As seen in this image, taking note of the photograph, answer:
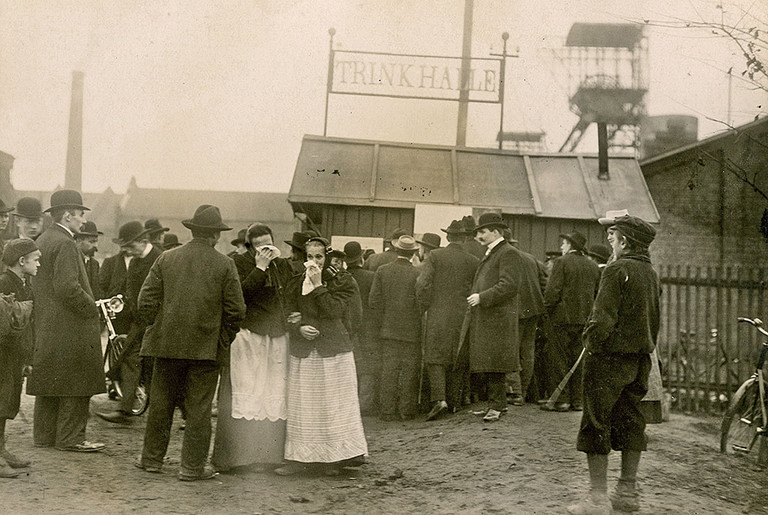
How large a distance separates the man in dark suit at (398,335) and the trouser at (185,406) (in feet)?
10.7

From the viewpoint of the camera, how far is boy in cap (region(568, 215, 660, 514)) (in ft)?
16.6

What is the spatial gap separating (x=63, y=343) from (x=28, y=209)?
6.12 feet

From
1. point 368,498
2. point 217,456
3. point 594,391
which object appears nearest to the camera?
point 594,391

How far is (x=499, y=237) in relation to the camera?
7.75 m

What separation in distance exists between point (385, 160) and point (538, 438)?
7.08 metres

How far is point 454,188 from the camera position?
12.5 metres

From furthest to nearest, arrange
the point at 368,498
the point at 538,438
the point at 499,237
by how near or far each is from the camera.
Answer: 1. the point at 499,237
2. the point at 538,438
3. the point at 368,498

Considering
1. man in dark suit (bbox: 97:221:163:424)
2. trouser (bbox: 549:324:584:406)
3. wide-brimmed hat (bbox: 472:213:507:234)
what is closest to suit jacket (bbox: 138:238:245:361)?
man in dark suit (bbox: 97:221:163:424)

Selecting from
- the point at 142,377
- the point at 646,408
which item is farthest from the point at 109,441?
the point at 646,408

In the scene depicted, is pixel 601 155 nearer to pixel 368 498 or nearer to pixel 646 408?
pixel 646 408

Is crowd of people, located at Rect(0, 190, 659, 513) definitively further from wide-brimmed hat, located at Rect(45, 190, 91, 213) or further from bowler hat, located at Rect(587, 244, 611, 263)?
bowler hat, located at Rect(587, 244, 611, 263)

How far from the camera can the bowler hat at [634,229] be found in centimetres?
525

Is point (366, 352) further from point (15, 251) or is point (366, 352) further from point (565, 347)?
point (15, 251)

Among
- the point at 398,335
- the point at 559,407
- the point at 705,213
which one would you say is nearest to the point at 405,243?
the point at 398,335
